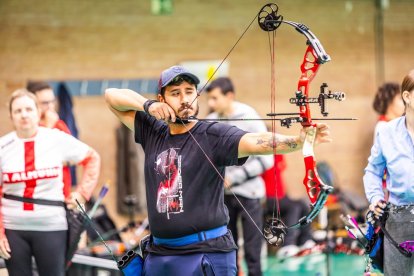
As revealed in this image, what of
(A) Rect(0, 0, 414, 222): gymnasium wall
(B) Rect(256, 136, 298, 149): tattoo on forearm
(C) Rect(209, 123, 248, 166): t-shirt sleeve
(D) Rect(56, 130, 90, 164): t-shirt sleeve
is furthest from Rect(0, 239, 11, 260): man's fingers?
(A) Rect(0, 0, 414, 222): gymnasium wall

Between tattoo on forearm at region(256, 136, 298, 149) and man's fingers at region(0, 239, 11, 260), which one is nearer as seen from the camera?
tattoo on forearm at region(256, 136, 298, 149)

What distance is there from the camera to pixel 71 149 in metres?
4.84

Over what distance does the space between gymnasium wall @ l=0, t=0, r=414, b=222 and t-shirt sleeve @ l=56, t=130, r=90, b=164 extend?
3.11m

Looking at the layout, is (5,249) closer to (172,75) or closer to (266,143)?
(172,75)

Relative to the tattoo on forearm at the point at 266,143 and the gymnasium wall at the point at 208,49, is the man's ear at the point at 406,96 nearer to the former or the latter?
the tattoo on forearm at the point at 266,143

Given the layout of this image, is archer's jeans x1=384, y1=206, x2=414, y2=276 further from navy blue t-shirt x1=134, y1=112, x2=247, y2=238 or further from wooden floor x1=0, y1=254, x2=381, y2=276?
wooden floor x1=0, y1=254, x2=381, y2=276

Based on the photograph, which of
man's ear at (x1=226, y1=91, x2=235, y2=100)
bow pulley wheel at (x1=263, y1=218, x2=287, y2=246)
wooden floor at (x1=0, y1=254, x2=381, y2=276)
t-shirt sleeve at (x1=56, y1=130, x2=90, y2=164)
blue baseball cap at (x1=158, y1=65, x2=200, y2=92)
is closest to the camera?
bow pulley wheel at (x1=263, y1=218, x2=287, y2=246)

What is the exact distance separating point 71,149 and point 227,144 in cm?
153

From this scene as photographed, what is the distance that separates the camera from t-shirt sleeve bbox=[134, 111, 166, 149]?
12.7 feet

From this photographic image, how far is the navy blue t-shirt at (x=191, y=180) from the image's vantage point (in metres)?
3.60

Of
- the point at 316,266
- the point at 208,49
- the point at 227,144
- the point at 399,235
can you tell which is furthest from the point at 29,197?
the point at 208,49

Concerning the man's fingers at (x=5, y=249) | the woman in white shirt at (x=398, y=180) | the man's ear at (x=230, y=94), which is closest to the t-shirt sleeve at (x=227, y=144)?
the woman in white shirt at (x=398, y=180)

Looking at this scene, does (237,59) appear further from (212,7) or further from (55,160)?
(55,160)

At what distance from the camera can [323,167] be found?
872cm
